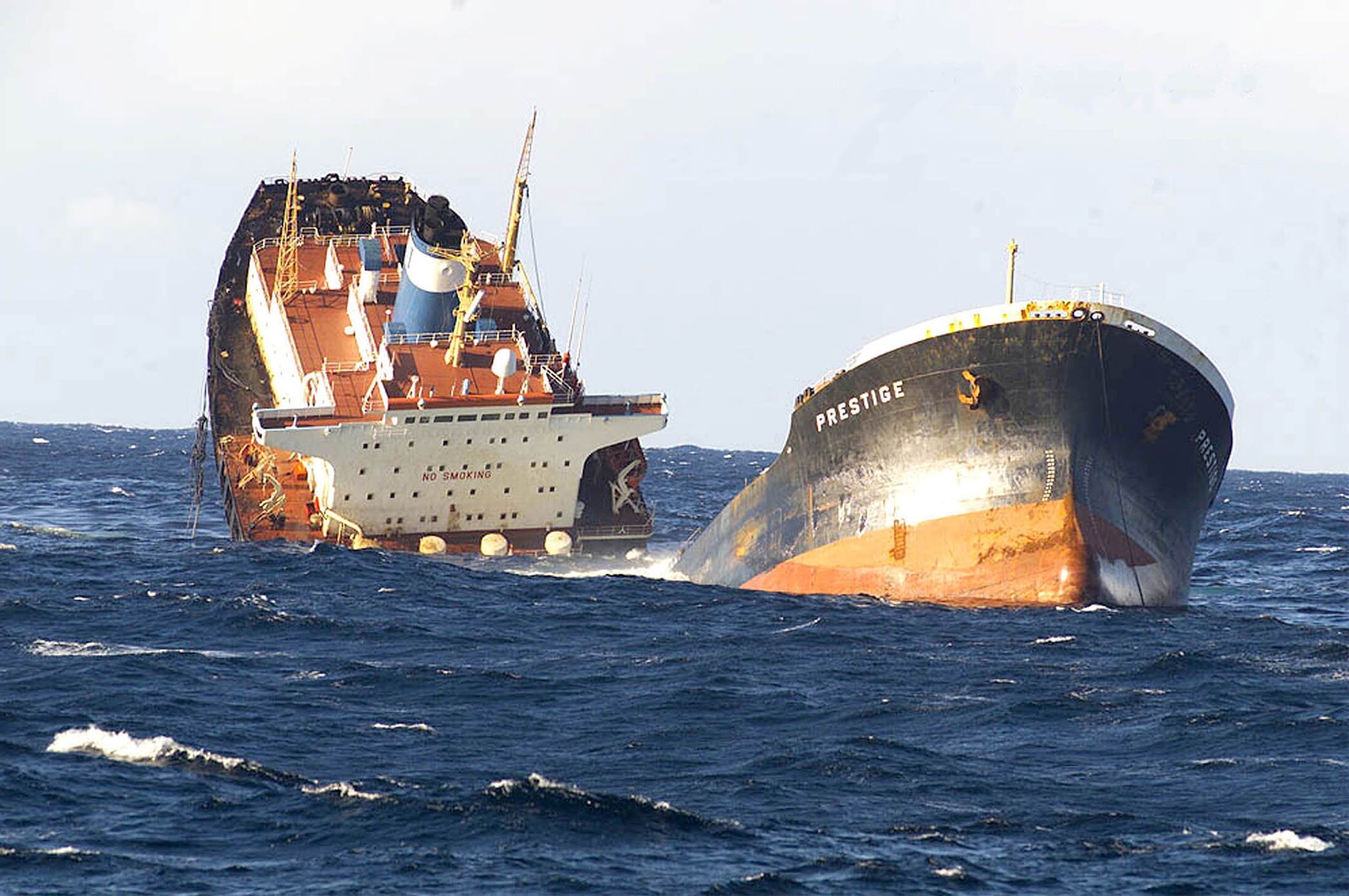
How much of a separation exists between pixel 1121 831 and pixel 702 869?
6.32 m

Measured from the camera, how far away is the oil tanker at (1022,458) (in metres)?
44.3

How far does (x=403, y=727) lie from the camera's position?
32.1m

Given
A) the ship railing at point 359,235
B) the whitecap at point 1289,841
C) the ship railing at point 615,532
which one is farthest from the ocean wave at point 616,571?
the whitecap at point 1289,841

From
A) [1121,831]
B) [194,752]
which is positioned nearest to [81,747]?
[194,752]

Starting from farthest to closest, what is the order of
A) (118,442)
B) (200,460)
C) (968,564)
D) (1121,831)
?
(118,442), (200,460), (968,564), (1121,831)

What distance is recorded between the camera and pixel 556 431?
194 ft

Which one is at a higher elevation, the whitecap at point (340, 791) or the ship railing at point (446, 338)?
the ship railing at point (446, 338)

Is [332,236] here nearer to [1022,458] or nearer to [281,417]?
[281,417]

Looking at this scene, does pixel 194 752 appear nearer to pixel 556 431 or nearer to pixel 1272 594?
pixel 556 431

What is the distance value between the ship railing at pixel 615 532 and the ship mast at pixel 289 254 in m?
13.9

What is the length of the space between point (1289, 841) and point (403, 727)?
47.8ft

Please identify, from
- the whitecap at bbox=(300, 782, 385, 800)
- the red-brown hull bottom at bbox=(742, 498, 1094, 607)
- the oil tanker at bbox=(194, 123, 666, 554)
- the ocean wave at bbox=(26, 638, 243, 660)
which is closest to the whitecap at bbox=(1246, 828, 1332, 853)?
the whitecap at bbox=(300, 782, 385, 800)

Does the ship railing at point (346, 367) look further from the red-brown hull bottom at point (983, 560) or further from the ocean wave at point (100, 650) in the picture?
the ocean wave at point (100, 650)

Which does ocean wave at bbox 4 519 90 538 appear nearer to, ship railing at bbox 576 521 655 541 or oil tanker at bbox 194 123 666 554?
oil tanker at bbox 194 123 666 554
